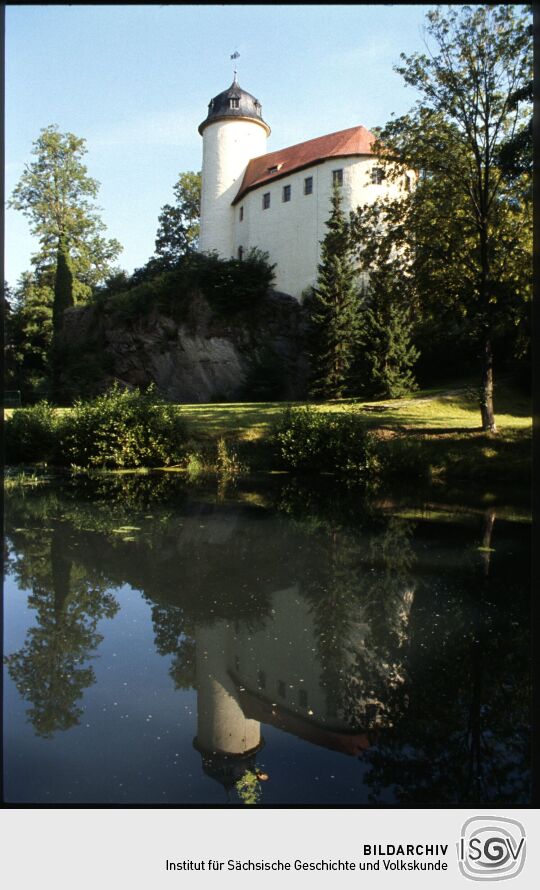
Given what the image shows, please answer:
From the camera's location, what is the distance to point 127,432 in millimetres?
15203

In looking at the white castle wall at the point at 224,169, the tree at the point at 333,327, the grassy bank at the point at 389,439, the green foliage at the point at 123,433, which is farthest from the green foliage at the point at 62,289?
the green foliage at the point at 123,433

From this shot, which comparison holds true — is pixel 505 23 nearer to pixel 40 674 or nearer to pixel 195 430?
pixel 195 430

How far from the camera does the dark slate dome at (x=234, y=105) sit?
37000 millimetres

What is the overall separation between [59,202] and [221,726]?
35.9m

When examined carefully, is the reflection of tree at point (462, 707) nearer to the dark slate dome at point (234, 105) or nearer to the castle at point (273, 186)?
the castle at point (273, 186)

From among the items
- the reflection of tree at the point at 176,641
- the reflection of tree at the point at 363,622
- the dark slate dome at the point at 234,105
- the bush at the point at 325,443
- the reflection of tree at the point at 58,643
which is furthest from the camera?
the dark slate dome at the point at 234,105

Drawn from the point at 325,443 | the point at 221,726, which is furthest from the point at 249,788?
the point at 325,443

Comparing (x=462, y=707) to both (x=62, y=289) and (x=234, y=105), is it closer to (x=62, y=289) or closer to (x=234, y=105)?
(x=62, y=289)

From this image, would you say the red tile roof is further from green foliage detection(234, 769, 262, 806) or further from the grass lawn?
green foliage detection(234, 769, 262, 806)

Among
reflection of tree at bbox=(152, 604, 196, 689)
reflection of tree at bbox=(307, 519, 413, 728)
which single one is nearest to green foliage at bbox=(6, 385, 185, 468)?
reflection of tree at bbox=(307, 519, 413, 728)

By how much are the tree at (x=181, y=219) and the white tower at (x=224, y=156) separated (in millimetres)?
4532

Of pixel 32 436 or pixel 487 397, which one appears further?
pixel 32 436

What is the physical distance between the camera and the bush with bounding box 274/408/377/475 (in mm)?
14031
